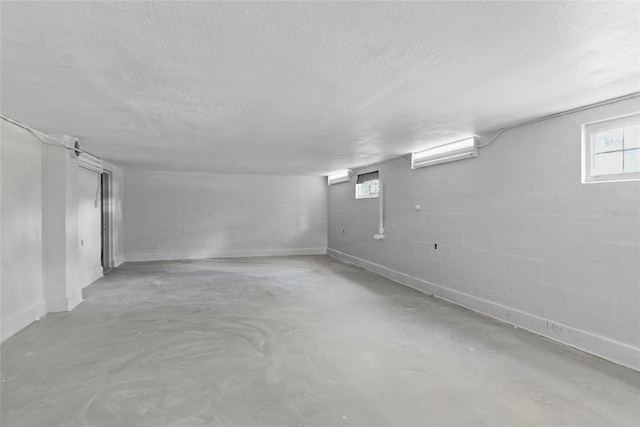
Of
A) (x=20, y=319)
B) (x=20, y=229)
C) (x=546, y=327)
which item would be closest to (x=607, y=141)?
(x=546, y=327)

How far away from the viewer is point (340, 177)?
834 centimetres

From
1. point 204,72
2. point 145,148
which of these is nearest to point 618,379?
point 204,72

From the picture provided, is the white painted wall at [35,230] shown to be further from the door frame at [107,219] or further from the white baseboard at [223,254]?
the white baseboard at [223,254]

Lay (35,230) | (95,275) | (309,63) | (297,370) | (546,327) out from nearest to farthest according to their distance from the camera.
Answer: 1. (309,63)
2. (297,370)
3. (546,327)
4. (35,230)
5. (95,275)

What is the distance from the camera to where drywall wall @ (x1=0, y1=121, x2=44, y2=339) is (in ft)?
10.8

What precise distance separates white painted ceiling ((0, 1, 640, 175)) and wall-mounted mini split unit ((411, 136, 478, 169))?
386 mm

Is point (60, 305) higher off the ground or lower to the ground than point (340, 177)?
lower

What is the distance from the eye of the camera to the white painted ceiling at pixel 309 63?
5.22 ft

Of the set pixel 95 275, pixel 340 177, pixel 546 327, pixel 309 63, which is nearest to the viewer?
pixel 309 63

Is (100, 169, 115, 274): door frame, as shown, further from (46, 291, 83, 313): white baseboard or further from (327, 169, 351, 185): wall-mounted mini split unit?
(327, 169, 351, 185): wall-mounted mini split unit

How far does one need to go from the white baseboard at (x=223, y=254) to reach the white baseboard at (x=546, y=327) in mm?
4276

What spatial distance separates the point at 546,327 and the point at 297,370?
2.53m

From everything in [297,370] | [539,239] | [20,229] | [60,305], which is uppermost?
[20,229]

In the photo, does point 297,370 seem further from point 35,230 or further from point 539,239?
point 35,230
